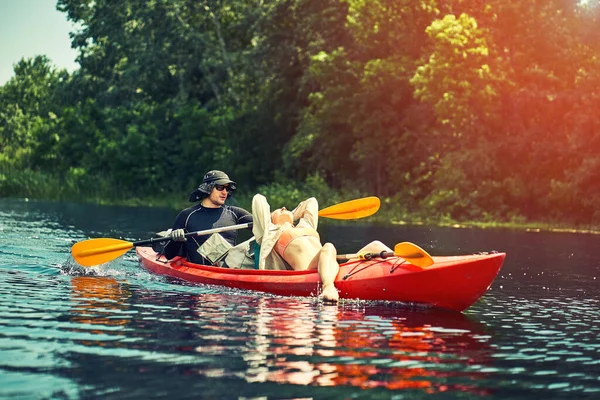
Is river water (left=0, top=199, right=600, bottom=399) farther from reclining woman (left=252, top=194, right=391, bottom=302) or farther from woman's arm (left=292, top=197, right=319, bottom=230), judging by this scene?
woman's arm (left=292, top=197, right=319, bottom=230)

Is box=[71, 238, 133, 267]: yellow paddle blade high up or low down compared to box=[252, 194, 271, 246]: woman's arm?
down

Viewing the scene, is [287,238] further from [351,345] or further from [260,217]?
[351,345]

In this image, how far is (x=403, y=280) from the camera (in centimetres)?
1063

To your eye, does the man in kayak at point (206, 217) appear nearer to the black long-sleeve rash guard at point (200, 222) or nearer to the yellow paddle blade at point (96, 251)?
the black long-sleeve rash guard at point (200, 222)

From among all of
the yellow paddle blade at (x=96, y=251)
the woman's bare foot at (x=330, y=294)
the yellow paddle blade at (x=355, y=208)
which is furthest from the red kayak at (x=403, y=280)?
the yellow paddle blade at (x=96, y=251)

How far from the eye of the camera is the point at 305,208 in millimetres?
11883

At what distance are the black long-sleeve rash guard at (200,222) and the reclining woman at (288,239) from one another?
1.18m

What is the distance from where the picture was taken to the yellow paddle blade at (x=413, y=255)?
408 inches

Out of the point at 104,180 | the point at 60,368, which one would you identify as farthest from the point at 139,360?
the point at 104,180

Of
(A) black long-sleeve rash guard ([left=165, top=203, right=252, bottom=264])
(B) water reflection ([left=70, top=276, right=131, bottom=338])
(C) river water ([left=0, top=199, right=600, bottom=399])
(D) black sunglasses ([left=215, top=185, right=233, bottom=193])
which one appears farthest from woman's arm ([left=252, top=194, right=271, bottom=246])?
(B) water reflection ([left=70, top=276, right=131, bottom=338])

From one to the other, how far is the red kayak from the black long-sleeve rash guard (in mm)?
1426

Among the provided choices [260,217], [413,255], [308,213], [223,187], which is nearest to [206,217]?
[223,187]

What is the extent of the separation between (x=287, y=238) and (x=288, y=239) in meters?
0.02

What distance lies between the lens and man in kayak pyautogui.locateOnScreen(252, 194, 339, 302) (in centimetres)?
1139
